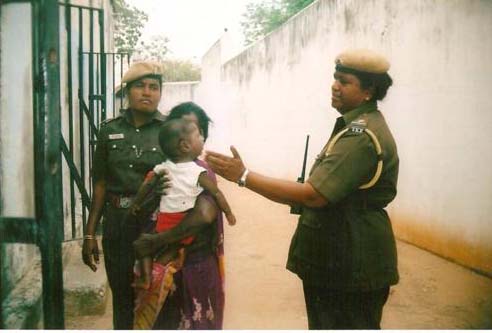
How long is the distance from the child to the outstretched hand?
0.05 metres

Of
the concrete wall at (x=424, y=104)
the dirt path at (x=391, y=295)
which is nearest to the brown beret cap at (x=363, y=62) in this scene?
the dirt path at (x=391, y=295)

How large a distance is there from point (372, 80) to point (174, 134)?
739 mm

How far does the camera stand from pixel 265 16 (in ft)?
37.0

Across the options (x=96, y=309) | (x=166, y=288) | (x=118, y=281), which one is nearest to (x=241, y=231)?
(x=96, y=309)

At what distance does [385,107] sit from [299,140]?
6.12 ft

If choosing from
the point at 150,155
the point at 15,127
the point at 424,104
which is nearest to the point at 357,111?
the point at 150,155

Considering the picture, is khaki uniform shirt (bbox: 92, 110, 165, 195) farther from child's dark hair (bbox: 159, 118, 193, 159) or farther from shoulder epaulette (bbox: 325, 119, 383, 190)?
shoulder epaulette (bbox: 325, 119, 383, 190)

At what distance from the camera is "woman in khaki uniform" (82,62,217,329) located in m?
2.08

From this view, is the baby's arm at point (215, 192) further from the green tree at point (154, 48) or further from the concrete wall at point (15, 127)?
the green tree at point (154, 48)

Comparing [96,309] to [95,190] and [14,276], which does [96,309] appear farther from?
[95,190]

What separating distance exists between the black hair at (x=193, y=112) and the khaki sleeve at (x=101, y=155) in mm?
393

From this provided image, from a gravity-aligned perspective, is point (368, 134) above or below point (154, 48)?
below

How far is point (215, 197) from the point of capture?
1.77m

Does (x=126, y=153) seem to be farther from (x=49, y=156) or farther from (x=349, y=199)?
(x=349, y=199)
